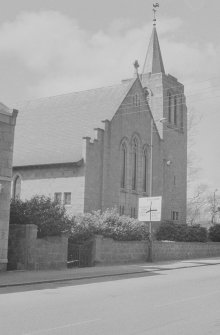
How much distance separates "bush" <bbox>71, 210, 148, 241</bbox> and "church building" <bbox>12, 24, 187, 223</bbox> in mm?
8080

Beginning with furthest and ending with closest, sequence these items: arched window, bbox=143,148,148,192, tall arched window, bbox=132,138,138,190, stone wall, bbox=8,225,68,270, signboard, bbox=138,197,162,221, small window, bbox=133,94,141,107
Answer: arched window, bbox=143,148,148,192
small window, bbox=133,94,141,107
tall arched window, bbox=132,138,138,190
signboard, bbox=138,197,162,221
stone wall, bbox=8,225,68,270

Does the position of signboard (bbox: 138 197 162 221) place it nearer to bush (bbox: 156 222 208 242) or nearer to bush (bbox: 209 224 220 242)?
bush (bbox: 156 222 208 242)

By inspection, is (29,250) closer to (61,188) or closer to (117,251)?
(117,251)

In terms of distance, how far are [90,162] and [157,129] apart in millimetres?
12401

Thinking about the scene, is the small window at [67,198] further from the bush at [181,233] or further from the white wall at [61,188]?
the bush at [181,233]

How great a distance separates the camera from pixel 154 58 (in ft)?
178

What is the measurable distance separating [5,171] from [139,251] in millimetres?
10715

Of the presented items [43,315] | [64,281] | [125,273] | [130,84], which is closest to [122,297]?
[43,315]

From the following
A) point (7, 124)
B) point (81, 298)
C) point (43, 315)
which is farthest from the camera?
point (7, 124)

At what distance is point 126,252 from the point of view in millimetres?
27375

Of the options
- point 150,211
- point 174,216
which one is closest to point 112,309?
point 150,211

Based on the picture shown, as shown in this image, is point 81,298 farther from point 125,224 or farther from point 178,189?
point 178,189

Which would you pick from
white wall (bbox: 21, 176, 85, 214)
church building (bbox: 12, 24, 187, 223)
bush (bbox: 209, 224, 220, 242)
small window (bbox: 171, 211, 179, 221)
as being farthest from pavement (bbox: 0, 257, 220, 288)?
small window (bbox: 171, 211, 179, 221)

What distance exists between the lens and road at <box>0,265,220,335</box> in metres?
8.84
